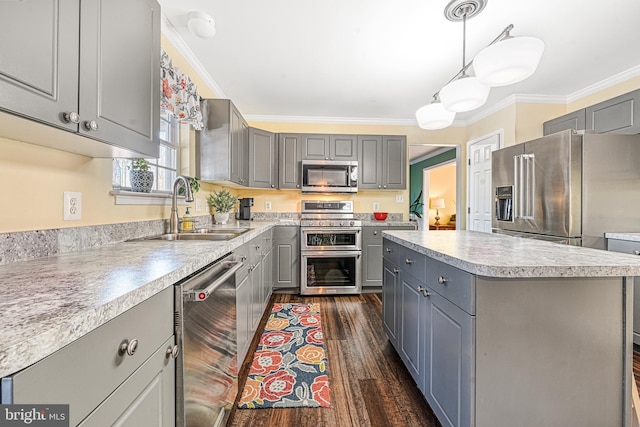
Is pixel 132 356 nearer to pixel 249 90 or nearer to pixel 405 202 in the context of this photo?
pixel 249 90

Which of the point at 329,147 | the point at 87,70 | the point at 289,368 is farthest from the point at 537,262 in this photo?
the point at 329,147

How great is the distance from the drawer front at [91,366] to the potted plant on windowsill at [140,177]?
1.18m

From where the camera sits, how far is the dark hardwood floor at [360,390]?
1508 mm

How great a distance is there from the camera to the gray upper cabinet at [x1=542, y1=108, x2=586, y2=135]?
297cm

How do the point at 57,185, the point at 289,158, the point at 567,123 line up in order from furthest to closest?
the point at 289,158
the point at 567,123
the point at 57,185

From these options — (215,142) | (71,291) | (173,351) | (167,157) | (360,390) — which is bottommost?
(360,390)

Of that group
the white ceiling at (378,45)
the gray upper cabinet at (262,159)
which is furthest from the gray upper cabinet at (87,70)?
the gray upper cabinet at (262,159)

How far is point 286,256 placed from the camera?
362 centimetres

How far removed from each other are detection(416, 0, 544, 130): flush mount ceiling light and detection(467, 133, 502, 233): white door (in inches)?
87.1

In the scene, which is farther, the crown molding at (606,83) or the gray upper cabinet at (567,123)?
the gray upper cabinet at (567,123)

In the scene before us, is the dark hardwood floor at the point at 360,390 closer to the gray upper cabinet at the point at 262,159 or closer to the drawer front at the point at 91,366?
the drawer front at the point at 91,366

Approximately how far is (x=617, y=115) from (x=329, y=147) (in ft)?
9.43

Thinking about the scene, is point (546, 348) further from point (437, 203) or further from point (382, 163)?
point (437, 203)

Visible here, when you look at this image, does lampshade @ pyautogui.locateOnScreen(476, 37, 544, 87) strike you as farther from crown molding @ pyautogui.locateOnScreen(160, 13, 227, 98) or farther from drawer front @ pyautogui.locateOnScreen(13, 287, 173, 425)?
crown molding @ pyautogui.locateOnScreen(160, 13, 227, 98)
